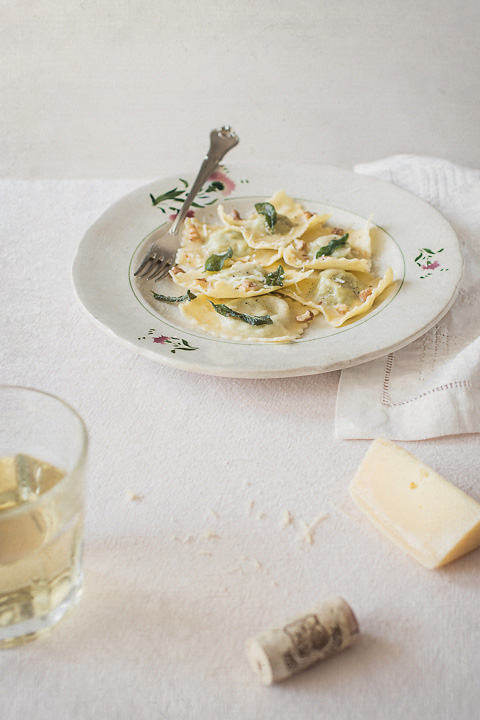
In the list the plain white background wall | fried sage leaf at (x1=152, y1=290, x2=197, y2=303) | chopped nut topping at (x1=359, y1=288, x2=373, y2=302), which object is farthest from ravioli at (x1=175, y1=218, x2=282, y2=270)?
the plain white background wall

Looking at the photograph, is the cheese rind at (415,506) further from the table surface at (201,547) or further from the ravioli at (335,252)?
the ravioli at (335,252)

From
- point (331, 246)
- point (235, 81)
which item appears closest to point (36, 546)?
point (331, 246)

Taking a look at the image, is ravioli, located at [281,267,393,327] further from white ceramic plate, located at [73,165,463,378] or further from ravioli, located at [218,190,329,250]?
ravioli, located at [218,190,329,250]

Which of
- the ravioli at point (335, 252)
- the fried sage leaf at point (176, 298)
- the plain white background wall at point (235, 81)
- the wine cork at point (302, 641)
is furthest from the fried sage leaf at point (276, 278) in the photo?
the plain white background wall at point (235, 81)

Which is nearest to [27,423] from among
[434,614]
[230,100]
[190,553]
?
[190,553]

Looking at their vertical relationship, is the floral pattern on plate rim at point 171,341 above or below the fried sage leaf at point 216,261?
above

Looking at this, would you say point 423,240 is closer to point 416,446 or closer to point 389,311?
point 389,311
